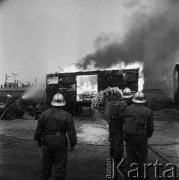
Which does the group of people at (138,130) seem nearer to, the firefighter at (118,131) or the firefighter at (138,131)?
the firefighter at (138,131)

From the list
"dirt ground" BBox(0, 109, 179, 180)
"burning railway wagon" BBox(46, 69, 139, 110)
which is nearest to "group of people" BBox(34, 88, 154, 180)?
"dirt ground" BBox(0, 109, 179, 180)

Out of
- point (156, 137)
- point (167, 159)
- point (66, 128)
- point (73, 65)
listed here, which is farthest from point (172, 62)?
point (66, 128)

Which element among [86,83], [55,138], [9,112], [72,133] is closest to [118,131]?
[72,133]

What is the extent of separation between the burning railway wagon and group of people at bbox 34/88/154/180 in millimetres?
14344

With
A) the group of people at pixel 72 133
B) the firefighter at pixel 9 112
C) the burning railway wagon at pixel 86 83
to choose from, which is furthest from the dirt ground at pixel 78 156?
the burning railway wagon at pixel 86 83

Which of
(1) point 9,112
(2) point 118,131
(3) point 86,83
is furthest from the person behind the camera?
(3) point 86,83

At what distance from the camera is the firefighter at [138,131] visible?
17.6 ft

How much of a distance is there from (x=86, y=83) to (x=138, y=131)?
55.1ft

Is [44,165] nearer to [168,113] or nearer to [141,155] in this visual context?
[141,155]

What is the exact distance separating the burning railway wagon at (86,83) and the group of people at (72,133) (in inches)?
565

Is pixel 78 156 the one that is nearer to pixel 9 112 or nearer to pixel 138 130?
pixel 138 130

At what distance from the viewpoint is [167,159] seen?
711cm

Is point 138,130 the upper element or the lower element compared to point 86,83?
lower

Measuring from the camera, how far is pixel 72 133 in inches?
192
